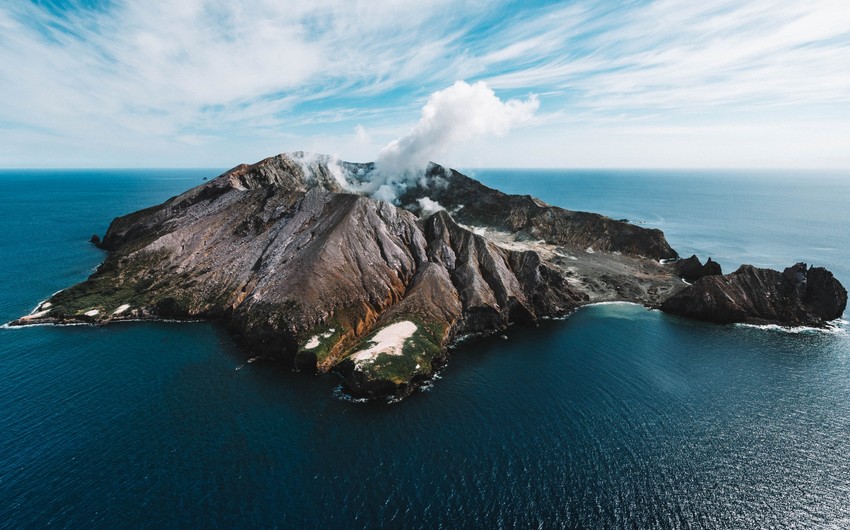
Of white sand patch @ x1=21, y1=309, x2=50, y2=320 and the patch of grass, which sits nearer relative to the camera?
the patch of grass

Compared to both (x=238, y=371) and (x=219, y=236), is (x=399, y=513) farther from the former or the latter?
(x=219, y=236)

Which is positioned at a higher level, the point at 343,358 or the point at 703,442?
the point at 343,358

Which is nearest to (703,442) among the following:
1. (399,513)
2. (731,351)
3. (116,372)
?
(731,351)

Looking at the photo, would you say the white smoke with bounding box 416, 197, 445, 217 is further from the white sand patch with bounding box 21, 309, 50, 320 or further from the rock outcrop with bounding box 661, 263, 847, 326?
the white sand patch with bounding box 21, 309, 50, 320

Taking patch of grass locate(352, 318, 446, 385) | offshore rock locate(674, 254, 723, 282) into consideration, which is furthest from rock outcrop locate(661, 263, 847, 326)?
patch of grass locate(352, 318, 446, 385)

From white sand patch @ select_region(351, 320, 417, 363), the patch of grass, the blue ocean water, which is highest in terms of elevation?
white sand patch @ select_region(351, 320, 417, 363)

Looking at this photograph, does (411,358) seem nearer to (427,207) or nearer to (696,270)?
(696,270)

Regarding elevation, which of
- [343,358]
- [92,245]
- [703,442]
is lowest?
[703,442]
